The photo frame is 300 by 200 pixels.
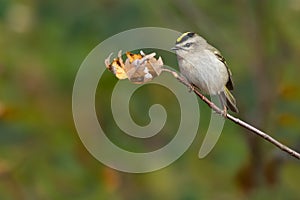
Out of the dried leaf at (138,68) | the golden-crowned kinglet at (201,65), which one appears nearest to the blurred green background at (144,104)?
the golden-crowned kinglet at (201,65)

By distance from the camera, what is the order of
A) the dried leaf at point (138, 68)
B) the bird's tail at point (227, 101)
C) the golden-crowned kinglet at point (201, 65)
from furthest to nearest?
1. the bird's tail at point (227, 101)
2. the golden-crowned kinglet at point (201, 65)
3. the dried leaf at point (138, 68)

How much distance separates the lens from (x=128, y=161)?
3838 mm

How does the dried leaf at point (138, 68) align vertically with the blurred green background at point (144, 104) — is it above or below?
above

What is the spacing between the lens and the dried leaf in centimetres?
155

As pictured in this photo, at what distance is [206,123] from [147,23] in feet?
2.25

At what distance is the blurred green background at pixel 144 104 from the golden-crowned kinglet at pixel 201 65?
1.50 metres

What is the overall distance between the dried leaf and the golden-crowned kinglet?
0.19m

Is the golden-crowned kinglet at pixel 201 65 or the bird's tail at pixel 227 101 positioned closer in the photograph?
the golden-crowned kinglet at pixel 201 65

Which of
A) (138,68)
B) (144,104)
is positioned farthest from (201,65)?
(144,104)

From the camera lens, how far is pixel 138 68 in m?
1.56

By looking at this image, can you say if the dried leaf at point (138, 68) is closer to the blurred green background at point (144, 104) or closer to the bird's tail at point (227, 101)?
the bird's tail at point (227, 101)

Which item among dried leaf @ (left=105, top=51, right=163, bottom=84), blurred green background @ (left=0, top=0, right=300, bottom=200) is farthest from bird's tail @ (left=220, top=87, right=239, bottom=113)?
blurred green background @ (left=0, top=0, right=300, bottom=200)

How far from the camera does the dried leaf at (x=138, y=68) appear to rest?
1.55 meters

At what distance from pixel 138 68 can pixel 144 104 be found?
2511 mm
